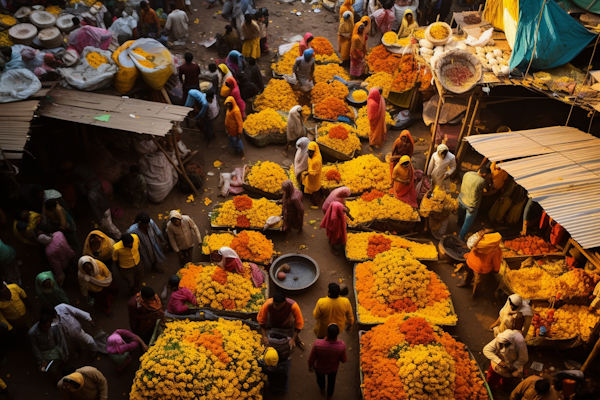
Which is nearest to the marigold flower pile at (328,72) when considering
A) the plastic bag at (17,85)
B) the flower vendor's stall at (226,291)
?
the plastic bag at (17,85)

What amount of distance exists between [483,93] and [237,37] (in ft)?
28.3

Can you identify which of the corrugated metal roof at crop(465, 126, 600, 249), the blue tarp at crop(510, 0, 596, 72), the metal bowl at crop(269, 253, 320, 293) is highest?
the blue tarp at crop(510, 0, 596, 72)

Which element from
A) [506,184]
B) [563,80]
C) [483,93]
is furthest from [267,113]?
[563,80]

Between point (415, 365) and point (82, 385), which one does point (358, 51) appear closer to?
point (415, 365)

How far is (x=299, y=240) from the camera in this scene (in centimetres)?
1036

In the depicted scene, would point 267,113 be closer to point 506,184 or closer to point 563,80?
point 506,184

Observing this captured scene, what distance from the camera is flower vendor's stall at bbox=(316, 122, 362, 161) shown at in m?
11.9

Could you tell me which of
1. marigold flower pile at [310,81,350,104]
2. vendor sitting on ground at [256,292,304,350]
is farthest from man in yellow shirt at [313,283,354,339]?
marigold flower pile at [310,81,350,104]

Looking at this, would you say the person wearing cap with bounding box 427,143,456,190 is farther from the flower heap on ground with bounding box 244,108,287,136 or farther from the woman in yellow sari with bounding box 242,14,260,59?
the woman in yellow sari with bounding box 242,14,260,59

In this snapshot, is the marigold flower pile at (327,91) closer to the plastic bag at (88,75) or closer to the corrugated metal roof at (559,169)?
the corrugated metal roof at (559,169)

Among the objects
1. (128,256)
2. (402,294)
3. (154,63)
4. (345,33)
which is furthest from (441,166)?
(345,33)

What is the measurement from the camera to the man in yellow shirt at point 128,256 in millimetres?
8250

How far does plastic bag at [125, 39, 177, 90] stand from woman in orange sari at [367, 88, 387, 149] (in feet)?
16.1

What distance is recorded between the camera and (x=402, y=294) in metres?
8.39
